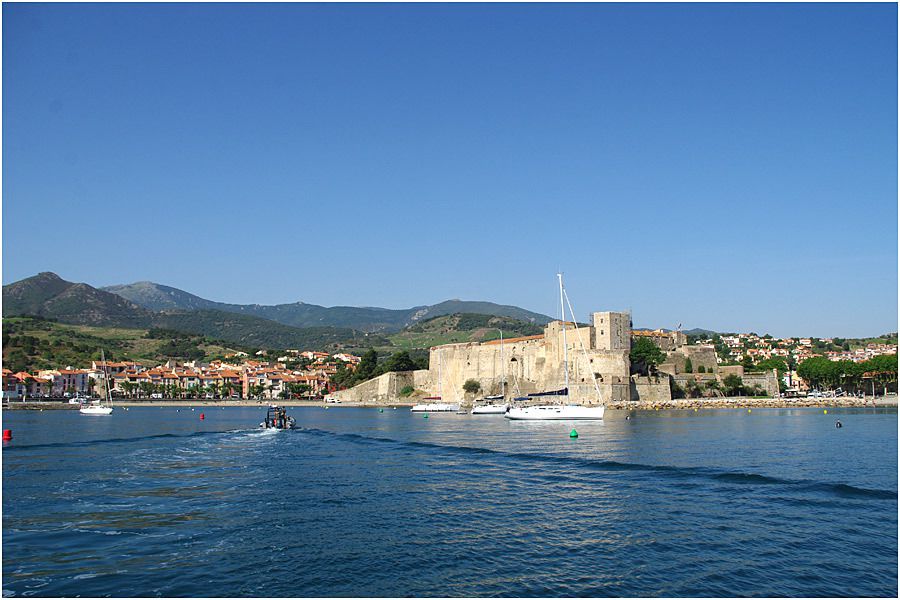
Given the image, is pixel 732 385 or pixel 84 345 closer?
pixel 732 385

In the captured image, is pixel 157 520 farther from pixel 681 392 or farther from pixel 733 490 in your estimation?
pixel 681 392

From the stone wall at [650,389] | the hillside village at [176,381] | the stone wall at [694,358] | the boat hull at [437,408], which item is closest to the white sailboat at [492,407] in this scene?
the boat hull at [437,408]

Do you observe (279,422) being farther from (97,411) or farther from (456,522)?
(97,411)

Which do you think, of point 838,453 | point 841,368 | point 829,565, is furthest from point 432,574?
point 841,368

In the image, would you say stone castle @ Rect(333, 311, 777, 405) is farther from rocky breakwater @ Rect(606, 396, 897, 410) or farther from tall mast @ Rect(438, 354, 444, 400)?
rocky breakwater @ Rect(606, 396, 897, 410)

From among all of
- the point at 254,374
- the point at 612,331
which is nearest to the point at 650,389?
the point at 612,331

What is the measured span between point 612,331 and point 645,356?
11.1ft

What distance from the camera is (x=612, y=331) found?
46312 mm

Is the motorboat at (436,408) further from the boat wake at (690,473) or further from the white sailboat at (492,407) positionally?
the boat wake at (690,473)

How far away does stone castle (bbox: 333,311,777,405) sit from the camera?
145 feet

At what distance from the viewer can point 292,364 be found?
90.9 metres

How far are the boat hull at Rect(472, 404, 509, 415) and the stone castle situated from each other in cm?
397

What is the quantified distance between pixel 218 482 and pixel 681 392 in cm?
4094

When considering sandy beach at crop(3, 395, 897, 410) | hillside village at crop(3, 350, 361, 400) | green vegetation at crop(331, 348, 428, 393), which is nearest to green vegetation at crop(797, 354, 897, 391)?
sandy beach at crop(3, 395, 897, 410)
